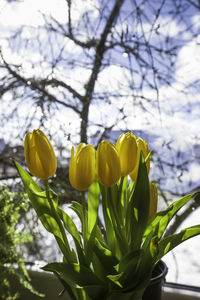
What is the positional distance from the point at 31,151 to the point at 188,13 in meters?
0.57

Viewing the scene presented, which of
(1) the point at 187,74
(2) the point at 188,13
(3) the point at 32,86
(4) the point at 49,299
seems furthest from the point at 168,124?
(4) the point at 49,299

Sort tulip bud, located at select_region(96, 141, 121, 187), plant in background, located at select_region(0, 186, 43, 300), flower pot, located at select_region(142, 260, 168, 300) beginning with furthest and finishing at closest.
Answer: plant in background, located at select_region(0, 186, 43, 300) → flower pot, located at select_region(142, 260, 168, 300) → tulip bud, located at select_region(96, 141, 121, 187)

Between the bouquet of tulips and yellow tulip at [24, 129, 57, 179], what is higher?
yellow tulip at [24, 129, 57, 179]

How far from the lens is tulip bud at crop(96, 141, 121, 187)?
39 centimetres

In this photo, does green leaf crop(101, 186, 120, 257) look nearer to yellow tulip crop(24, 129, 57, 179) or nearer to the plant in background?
yellow tulip crop(24, 129, 57, 179)

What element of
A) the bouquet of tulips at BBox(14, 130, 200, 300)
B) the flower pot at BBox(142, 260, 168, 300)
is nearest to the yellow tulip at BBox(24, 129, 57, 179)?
the bouquet of tulips at BBox(14, 130, 200, 300)

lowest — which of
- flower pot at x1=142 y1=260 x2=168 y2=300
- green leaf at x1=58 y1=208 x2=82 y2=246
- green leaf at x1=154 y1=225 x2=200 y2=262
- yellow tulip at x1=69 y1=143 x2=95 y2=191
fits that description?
flower pot at x1=142 y1=260 x2=168 y2=300

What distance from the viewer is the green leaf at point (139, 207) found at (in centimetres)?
41

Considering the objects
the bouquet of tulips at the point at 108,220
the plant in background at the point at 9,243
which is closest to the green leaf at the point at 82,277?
the bouquet of tulips at the point at 108,220

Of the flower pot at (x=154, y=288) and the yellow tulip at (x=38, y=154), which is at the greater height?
the yellow tulip at (x=38, y=154)

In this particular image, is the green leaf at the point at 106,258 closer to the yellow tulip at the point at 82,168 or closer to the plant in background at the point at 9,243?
the yellow tulip at the point at 82,168

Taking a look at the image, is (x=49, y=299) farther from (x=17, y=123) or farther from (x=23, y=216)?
(x=17, y=123)

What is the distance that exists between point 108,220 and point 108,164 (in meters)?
0.12

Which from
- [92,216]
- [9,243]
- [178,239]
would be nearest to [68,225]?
[92,216]
